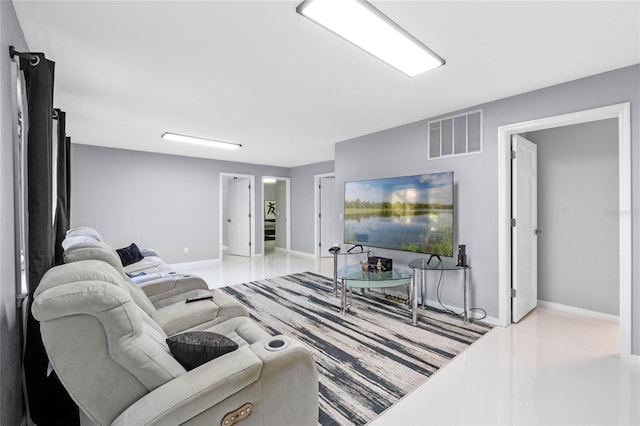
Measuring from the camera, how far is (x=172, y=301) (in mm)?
2619

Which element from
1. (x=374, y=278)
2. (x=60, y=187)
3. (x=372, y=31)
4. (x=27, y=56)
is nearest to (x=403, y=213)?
(x=374, y=278)

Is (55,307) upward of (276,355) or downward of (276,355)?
upward

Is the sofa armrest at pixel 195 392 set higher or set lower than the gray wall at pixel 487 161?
lower

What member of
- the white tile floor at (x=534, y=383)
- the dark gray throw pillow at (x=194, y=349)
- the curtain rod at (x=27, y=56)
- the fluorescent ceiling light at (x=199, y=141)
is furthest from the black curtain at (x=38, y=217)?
the fluorescent ceiling light at (x=199, y=141)

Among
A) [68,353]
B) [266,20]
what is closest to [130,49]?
[266,20]

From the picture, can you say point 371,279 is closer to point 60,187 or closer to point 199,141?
point 60,187

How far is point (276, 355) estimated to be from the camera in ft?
4.31

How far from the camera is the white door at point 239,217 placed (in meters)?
7.37

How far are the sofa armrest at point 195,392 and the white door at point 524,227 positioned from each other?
3090mm

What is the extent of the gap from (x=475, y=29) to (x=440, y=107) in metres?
1.49

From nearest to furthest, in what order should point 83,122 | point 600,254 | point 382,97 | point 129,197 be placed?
point 382,97 < point 600,254 < point 83,122 < point 129,197

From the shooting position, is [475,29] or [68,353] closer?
[68,353]

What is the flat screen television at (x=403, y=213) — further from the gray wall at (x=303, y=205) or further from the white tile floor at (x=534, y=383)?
the gray wall at (x=303, y=205)

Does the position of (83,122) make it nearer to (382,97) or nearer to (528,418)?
(382,97)
